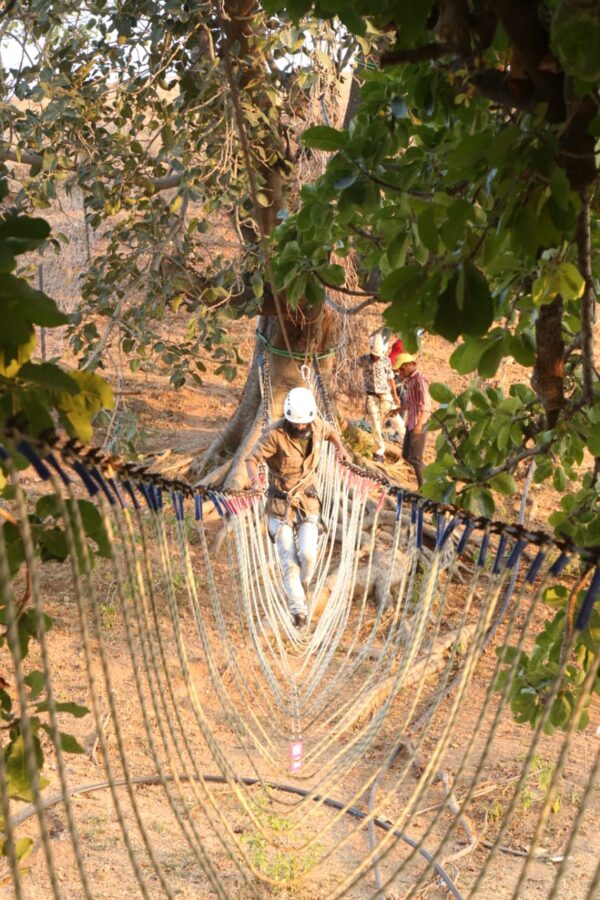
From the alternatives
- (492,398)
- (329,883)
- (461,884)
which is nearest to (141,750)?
(329,883)

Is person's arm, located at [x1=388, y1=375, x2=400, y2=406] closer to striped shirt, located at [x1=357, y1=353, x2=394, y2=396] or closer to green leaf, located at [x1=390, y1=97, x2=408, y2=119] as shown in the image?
striped shirt, located at [x1=357, y1=353, x2=394, y2=396]

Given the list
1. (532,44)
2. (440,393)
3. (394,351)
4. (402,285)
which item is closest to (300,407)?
(440,393)

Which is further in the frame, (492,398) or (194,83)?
(194,83)

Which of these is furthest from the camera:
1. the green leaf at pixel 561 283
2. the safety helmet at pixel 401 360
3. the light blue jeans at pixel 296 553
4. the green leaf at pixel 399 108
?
the safety helmet at pixel 401 360

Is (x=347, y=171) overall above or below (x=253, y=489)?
above

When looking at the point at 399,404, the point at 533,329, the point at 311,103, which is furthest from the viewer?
the point at 399,404

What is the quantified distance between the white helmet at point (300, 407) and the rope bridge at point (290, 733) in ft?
0.63

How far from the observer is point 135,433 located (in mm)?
3564

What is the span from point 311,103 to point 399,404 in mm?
2799

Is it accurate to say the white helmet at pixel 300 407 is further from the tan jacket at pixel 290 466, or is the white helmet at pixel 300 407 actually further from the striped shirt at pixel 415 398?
the striped shirt at pixel 415 398

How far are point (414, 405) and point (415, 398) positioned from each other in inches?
2.1

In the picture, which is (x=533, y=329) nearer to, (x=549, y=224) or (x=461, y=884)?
(x=549, y=224)

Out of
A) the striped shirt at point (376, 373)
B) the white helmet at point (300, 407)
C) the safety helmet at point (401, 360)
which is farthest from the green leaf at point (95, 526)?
the striped shirt at point (376, 373)

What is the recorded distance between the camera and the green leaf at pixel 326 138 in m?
1.27
